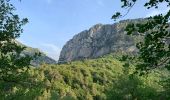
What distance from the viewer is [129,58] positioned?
13516mm

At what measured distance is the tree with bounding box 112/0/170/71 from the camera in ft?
40.4

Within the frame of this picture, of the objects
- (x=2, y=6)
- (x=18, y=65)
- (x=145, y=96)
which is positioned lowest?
(x=145, y=96)

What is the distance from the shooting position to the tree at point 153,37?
12.3 m

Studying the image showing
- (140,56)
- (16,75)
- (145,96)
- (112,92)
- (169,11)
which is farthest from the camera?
(112,92)

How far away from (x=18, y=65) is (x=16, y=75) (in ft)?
1.59

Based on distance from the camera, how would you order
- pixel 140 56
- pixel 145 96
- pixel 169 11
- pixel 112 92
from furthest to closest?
pixel 112 92, pixel 145 96, pixel 140 56, pixel 169 11

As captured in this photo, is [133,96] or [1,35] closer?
[1,35]

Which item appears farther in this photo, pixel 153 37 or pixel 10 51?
pixel 10 51

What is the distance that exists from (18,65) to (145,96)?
130ft

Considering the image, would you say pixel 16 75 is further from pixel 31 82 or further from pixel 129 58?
pixel 129 58

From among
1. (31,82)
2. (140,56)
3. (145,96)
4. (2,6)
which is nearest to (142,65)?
(140,56)

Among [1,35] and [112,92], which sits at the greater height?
[1,35]

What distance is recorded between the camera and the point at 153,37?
12586mm

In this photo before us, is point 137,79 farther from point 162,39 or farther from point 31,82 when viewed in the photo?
point 162,39
